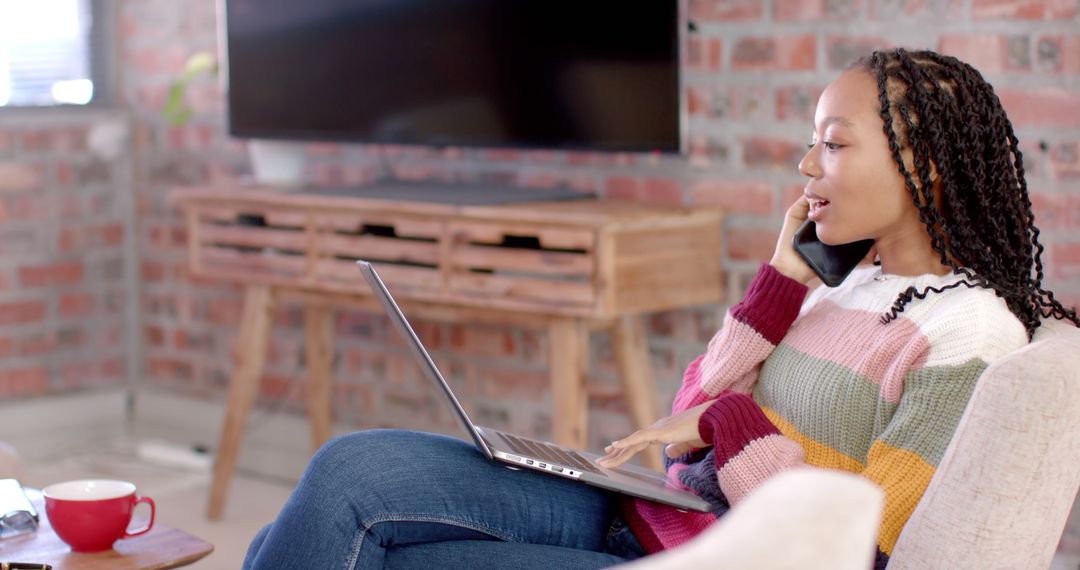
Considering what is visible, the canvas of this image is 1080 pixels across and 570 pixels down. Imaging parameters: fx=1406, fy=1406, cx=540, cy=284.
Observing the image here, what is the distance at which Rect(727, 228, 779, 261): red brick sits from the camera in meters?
2.61

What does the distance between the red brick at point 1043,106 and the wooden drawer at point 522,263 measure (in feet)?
2.35

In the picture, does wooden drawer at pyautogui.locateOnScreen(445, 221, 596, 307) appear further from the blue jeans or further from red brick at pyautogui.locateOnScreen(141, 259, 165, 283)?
red brick at pyautogui.locateOnScreen(141, 259, 165, 283)

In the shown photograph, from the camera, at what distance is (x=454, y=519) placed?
1.57 m

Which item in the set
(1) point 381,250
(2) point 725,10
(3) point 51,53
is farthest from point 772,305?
(3) point 51,53

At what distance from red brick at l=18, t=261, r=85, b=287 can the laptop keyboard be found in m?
2.24

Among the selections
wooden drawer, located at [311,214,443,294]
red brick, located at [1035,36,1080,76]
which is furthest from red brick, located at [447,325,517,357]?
red brick, located at [1035,36,1080,76]

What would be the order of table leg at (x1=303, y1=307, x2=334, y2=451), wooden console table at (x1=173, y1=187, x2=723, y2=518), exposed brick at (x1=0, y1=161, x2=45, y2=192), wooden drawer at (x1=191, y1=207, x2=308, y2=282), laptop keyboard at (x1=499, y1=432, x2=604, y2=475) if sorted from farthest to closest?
exposed brick at (x1=0, y1=161, x2=45, y2=192)
table leg at (x1=303, y1=307, x2=334, y2=451)
wooden drawer at (x1=191, y1=207, x2=308, y2=282)
wooden console table at (x1=173, y1=187, x2=723, y2=518)
laptop keyboard at (x1=499, y1=432, x2=604, y2=475)

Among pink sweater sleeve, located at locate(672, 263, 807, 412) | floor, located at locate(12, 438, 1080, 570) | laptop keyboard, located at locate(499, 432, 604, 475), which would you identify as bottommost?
floor, located at locate(12, 438, 1080, 570)

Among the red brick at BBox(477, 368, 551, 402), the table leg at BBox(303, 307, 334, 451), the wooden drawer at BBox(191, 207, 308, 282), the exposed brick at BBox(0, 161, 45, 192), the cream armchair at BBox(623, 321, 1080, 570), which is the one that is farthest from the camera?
the exposed brick at BBox(0, 161, 45, 192)

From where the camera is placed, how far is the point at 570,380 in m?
2.48

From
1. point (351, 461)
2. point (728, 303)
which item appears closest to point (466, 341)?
point (728, 303)

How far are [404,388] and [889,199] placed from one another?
1.89 metres

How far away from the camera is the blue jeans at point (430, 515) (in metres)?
1.50

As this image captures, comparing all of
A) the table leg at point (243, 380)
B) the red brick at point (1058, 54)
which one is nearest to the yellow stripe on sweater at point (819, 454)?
the red brick at point (1058, 54)
